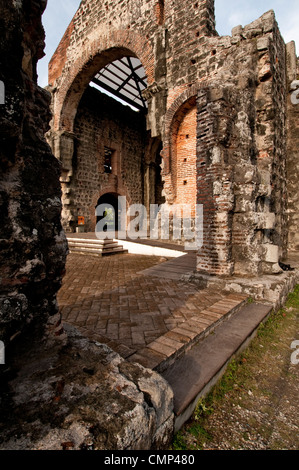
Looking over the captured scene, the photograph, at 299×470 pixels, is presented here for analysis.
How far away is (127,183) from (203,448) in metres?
15.0

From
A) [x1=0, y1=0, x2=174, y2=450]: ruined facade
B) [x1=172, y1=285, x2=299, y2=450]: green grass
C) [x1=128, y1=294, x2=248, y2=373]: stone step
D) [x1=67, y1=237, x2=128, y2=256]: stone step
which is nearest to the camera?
[x1=0, y1=0, x2=174, y2=450]: ruined facade

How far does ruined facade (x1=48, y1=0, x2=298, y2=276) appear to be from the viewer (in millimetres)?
4215

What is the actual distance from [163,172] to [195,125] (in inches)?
76.9

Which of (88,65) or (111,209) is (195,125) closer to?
(88,65)

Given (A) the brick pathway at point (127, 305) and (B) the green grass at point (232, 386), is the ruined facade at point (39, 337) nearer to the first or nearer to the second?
(B) the green grass at point (232, 386)

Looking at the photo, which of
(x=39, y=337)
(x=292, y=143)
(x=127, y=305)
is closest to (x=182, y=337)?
(x=127, y=305)

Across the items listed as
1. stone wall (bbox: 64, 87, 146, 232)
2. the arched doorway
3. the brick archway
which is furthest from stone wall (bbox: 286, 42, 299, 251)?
the arched doorway

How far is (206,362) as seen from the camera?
214cm

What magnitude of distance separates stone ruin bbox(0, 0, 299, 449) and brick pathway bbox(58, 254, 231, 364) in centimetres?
74

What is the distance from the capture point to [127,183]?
15.7 m

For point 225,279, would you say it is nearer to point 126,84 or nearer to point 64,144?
point 64,144

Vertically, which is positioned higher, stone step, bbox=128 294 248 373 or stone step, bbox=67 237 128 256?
stone step, bbox=67 237 128 256

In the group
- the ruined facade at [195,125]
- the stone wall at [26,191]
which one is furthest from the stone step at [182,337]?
the ruined facade at [195,125]

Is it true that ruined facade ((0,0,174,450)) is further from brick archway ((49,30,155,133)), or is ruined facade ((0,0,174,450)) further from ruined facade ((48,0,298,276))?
brick archway ((49,30,155,133))
